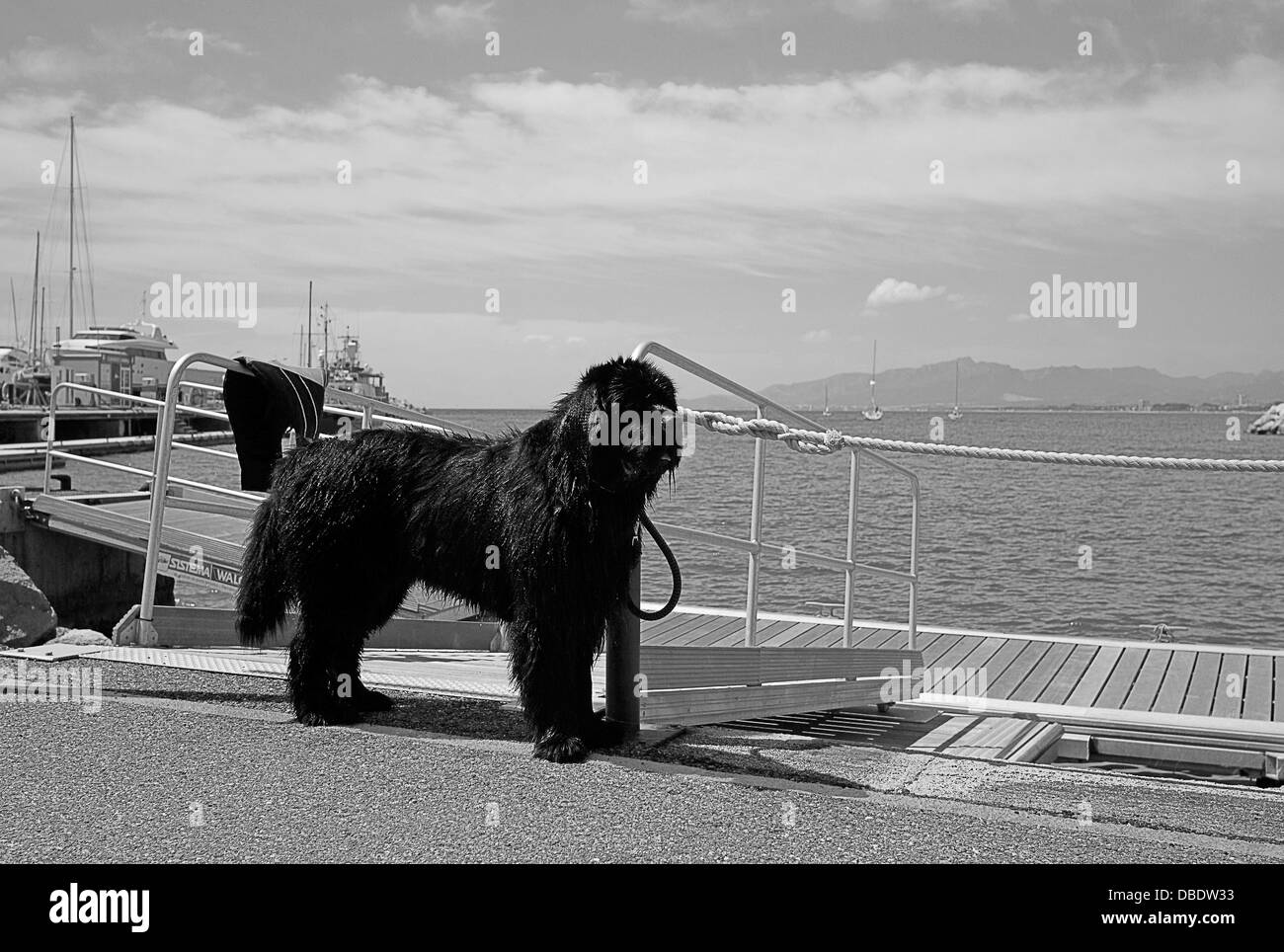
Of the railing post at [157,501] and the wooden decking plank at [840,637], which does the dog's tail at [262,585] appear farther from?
the wooden decking plank at [840,637]

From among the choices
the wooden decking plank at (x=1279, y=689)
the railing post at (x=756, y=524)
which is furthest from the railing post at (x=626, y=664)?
the wooden decking plank at (x=1279, y=689)

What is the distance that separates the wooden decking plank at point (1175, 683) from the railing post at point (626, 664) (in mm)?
4394

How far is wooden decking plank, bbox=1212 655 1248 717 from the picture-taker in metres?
7.53

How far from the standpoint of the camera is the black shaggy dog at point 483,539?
4.18m

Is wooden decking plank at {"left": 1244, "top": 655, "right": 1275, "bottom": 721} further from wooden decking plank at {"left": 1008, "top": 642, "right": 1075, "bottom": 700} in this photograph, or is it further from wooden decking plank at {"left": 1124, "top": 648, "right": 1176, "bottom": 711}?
wooden decking plank at {"left": 1008, "top": 642, "right": 1075, "bottom": 700}

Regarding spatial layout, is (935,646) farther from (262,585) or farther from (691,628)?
(262,585)

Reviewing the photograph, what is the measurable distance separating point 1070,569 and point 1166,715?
15.0m

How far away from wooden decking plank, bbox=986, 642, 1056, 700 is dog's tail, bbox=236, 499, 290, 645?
494 cm

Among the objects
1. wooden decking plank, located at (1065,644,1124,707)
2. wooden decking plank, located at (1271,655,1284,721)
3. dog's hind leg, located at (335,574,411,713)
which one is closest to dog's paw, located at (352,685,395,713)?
dog's hind leg, located at (335,574,411,713)

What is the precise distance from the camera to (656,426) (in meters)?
4.07

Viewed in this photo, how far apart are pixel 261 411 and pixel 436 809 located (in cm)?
331

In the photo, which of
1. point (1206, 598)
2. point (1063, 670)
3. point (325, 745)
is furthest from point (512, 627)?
point (1206, 598)
